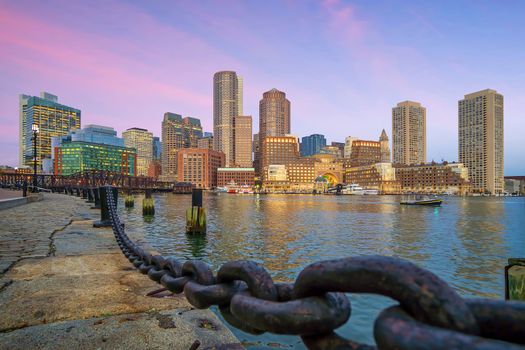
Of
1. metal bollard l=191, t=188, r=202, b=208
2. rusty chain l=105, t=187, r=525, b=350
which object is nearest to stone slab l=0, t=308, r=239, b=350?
rusty chain l=105, t=187, r=525, b=350

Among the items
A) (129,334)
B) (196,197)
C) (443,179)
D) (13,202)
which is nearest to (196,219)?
(196,197)

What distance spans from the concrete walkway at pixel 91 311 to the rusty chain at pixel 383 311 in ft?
5.34

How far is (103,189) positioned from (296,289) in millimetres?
11894

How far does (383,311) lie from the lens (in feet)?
3.35

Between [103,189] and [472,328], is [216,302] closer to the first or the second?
[472,328]

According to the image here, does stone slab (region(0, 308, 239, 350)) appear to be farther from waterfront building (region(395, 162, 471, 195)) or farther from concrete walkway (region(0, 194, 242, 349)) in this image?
waterfront building (region(395, 162, 471, 195))

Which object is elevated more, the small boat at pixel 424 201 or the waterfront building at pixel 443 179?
the waterfront building at pixel 443 179

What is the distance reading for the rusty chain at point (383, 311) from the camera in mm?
915

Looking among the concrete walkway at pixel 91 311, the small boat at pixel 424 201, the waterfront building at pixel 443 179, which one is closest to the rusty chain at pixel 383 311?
the concrete walkway at pixel 91 311

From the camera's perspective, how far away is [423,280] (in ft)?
3.33

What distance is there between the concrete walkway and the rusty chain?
163 centimetres

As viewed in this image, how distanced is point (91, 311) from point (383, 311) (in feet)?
12.0

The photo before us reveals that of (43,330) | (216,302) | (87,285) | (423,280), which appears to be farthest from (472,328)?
(87,285)

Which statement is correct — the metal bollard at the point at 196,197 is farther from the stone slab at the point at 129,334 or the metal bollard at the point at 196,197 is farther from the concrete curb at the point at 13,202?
the stone slab at the point at 129,334
